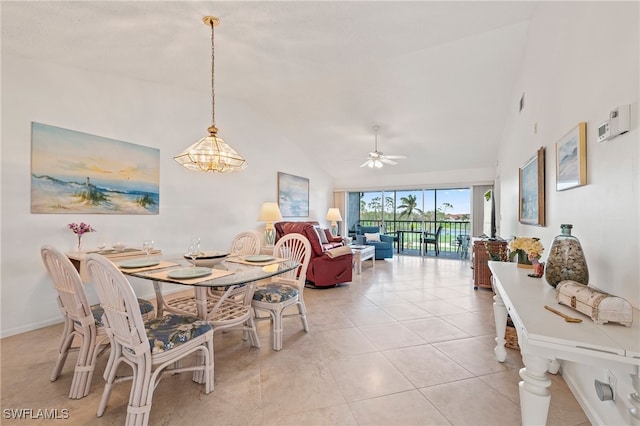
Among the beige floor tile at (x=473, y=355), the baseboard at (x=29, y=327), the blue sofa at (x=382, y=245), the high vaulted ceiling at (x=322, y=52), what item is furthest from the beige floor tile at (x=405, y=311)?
the baseboard at (x=29, y=327)

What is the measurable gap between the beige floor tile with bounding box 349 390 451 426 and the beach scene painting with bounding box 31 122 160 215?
3.45 metres

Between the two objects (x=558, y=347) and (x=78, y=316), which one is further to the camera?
(x=78, y=316)

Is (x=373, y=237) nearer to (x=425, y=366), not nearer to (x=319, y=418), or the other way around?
(x=425, y=366)

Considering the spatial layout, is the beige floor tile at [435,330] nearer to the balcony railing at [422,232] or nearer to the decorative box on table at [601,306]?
the decorative box on table at [601,306]

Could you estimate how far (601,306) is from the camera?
1.03 m

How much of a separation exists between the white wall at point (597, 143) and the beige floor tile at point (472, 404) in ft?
1.38

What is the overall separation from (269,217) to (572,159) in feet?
14.0

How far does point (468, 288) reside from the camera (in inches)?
168

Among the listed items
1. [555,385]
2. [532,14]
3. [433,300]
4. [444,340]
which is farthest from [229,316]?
[532,14]

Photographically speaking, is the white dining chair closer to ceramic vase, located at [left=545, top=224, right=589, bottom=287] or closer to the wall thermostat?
ceramic vase, located at [left=545, top=224, right=589, bottom=287]

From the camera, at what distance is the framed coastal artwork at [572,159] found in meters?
1.64

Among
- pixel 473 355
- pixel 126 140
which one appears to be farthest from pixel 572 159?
pixel 126 140

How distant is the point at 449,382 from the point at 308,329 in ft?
4.39

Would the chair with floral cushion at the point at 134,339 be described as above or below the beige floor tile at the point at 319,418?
above
